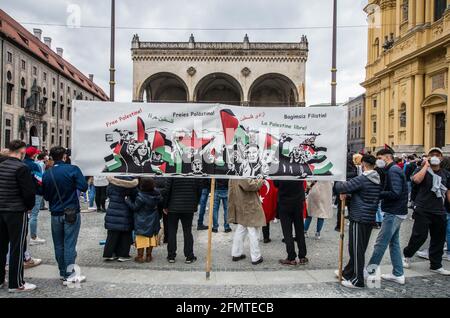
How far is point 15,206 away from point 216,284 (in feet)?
9.97

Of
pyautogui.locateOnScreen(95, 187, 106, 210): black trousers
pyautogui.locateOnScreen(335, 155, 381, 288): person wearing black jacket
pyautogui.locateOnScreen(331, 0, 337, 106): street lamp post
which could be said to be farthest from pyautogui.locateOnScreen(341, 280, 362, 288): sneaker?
pyautogui.locateOnScreen(331, 0, 337, 106): street lamp post

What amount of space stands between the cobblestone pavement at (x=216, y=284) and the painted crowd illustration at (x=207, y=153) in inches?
65.5

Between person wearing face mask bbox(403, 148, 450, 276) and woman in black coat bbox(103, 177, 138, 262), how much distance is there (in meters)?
5.04

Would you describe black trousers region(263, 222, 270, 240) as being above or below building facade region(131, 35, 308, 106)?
below

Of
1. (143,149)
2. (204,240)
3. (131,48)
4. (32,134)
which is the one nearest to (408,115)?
(204,240)

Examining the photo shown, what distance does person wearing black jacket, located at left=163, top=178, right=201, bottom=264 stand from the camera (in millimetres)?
6082

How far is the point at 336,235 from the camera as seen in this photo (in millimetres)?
8594

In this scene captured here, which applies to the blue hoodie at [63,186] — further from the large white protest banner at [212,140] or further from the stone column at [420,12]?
the stone column at [420,12]

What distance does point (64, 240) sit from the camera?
515cm

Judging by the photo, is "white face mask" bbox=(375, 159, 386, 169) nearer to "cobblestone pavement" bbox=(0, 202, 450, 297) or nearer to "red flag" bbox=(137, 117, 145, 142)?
"cobblestone pavement" bbox=(0, 202, 450, 297)

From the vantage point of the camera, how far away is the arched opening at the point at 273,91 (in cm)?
4072

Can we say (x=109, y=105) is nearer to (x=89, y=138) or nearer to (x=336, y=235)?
(x=89, y=138)

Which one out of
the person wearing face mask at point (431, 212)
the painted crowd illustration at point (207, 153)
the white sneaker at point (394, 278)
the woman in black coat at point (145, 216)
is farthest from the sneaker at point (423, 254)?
the woman in black coat at point (145, 216)

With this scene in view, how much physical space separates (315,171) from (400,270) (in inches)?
78.6
